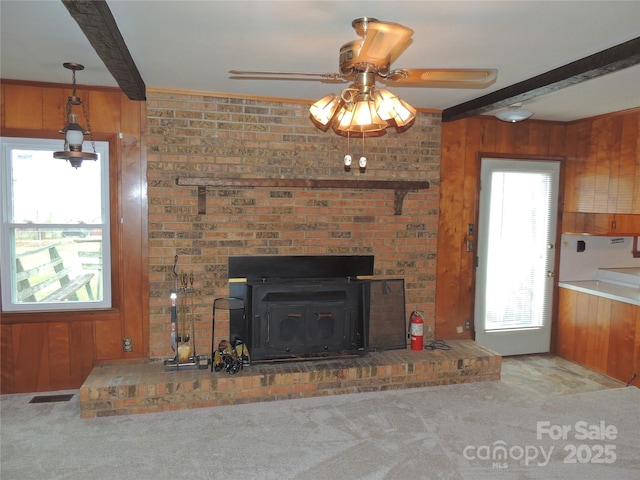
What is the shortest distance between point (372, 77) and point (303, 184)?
5.92ft

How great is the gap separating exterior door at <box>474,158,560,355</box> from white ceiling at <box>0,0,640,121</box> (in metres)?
1.29

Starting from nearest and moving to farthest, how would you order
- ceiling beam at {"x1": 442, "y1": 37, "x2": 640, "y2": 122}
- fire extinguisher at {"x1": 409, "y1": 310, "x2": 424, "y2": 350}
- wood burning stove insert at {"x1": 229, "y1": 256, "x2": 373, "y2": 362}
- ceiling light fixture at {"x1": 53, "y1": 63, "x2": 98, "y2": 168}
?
1. ceiling beam at {"x1": 442, "y1": 37, "x2": 640, "y2": 122}
2. ceiling light fixture at {"x1": 53, "y1": 63, "x2": 98, "y2": 168}
3. wood burning stove insert at {"x1": 229, "y1": 256, "x2": 373, "y2": 362}
4. fire extinguisher at {"x1": 409, "y1": 310, "x2": 424, "y2": 350}

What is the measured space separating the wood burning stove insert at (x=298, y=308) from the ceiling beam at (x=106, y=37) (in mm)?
1543

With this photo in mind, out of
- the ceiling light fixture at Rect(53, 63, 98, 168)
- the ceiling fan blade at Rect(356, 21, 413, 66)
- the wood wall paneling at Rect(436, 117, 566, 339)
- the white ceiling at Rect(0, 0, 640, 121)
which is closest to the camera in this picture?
the ceiling fan blade at Rect(356, 21, 413, 66)

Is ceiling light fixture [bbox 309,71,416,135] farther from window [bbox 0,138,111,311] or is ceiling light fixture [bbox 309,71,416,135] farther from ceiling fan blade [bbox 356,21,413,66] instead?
window [bbox 0,138,111,311]

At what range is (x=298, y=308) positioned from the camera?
3.50m

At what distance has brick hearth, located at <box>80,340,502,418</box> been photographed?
3.06 metres

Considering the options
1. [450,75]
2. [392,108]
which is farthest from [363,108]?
[450,75]

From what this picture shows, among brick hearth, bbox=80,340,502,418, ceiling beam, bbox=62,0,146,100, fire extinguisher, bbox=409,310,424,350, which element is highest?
ceiling beam, bbox=62,0,146,100

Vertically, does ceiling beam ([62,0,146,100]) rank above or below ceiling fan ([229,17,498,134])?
above

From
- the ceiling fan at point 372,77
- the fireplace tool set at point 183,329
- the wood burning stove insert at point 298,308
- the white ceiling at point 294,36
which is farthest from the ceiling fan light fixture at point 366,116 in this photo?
the fireplace tool set at point 183,329

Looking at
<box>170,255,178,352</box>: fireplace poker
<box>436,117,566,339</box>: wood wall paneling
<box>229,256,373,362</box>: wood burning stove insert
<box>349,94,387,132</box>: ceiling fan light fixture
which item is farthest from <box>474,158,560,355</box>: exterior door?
<box>170,255,178,352</box>: fireplace poker

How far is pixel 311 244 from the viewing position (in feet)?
12.5

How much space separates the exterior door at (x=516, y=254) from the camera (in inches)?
173
